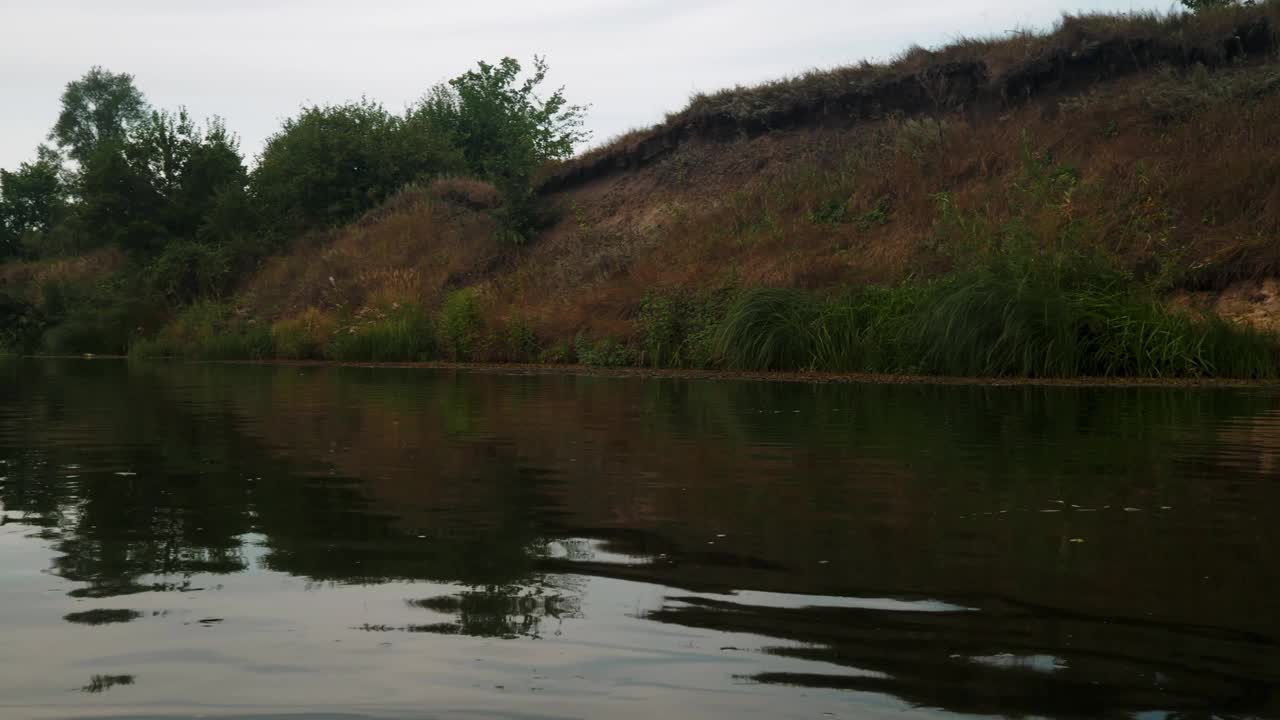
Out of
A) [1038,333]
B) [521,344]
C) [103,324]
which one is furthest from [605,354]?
[103,324]

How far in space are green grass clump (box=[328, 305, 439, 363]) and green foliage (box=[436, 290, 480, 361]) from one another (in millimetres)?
368

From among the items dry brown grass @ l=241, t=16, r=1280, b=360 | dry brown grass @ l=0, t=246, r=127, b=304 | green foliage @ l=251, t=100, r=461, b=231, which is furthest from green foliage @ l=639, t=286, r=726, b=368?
dry brown grass @ l=0, t=246, r=127, b=304

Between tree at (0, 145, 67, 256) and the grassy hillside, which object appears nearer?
the grassy hillside

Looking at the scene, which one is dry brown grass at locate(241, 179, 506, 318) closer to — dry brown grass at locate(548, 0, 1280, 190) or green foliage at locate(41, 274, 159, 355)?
green foliage at locate(41, 274, 159, 355)

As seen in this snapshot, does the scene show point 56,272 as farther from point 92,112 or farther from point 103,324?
point 92,112

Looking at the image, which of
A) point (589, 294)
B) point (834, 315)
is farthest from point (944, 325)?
point (589, 294)

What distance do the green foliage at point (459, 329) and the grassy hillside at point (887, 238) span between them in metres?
0.10

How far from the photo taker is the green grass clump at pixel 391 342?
1167 inches

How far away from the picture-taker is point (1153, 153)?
25000 millimetres

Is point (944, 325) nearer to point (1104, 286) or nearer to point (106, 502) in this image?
point (1104, 286)

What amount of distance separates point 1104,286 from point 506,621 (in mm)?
17545

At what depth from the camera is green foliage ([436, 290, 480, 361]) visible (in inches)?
1147

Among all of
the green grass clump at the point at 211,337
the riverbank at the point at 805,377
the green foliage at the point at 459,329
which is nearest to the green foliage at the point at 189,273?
the green grass clump at the point at 211,337

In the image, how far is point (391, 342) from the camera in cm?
2978
